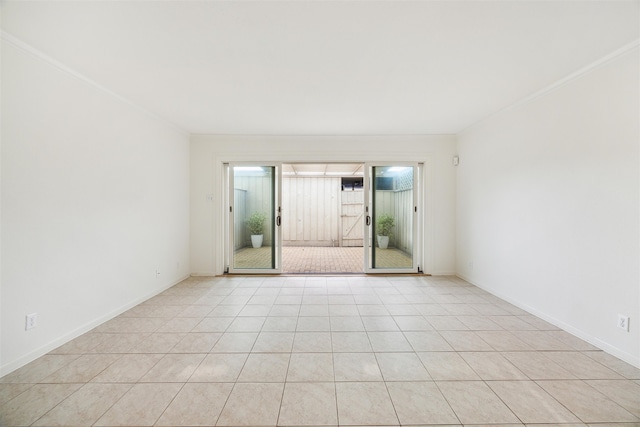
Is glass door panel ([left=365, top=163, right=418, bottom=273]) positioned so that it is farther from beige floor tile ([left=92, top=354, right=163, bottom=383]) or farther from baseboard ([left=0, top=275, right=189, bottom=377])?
baseboard ([left=0, top=275, right=189, bottom=377])

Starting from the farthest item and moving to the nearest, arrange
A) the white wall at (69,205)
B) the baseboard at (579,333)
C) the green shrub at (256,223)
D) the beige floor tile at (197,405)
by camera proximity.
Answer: the green shrub at (256,223), the baseboard at (579,333), the white wall at (69,205), the beige floor tile at (197,405)

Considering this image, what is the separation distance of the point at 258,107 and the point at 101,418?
325cm

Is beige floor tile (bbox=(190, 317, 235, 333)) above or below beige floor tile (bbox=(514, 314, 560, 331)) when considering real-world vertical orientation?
below

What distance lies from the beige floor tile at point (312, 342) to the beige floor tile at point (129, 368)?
3.88 feet

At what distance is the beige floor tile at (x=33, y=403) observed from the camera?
5.00 feet

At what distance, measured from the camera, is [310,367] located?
2.03 meters

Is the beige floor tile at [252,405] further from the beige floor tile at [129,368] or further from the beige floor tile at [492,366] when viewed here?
the beige floor tile at [492,366]

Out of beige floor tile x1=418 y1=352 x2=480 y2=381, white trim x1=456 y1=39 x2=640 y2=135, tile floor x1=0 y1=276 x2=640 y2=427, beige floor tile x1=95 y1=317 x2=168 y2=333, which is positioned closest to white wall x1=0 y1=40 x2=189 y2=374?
beige floor tile x1=95 y1=317 x2=168 y2=333

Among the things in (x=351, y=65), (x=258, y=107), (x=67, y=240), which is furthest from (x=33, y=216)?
(x=351, y=65)

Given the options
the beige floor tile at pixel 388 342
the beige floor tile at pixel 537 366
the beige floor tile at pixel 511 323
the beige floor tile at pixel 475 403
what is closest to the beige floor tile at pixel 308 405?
the beige floor tile at pixel 388 342

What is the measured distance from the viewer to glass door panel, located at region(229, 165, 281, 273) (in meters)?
4.80

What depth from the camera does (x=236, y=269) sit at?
4.82m

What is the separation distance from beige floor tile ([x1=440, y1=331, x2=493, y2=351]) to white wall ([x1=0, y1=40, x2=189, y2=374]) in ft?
11.9

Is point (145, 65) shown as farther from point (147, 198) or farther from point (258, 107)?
point (147, 198)
